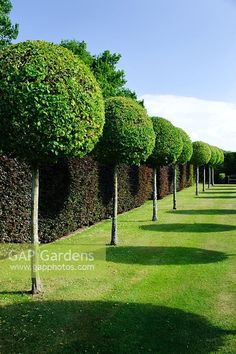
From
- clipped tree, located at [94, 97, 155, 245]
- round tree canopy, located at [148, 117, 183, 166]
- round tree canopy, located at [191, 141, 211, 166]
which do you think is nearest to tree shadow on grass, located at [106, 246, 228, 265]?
clipped tree, located at [94, 97, 155, 245]

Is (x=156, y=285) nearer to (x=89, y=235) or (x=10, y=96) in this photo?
(x=10, y=96)

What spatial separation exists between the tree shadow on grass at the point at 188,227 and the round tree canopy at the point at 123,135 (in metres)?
4.14

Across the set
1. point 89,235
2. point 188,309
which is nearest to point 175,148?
point 89,235

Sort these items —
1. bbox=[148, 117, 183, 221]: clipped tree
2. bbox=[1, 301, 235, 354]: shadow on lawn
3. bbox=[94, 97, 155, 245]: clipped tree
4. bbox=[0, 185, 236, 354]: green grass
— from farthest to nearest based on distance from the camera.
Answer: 1. bbox=[148, 117, 183, 221]: clipped tree
2. bbox=[94, 97, 155, 245]: clipped tree
3. bbox=[0, 185, 236, 354]: green grass
4. bbox=[1, 301, 235, 354]: shadow on lawn

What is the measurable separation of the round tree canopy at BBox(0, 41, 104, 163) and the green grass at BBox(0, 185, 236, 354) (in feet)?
9.46

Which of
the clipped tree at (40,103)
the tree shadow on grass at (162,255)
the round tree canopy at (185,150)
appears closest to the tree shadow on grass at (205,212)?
the round tree canopy at (185,150)

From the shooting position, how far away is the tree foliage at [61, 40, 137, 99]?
48.4 meters

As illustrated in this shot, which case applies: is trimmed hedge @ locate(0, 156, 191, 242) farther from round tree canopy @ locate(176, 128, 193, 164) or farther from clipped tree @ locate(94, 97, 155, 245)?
round tree canopy @ locate(176, 128, 193, 164)

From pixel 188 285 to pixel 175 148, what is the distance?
1190 cm

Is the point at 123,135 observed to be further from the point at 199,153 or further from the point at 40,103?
the point at 199,153

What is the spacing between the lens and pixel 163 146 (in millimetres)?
20109

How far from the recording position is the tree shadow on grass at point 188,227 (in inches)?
693

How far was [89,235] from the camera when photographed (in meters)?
16.0

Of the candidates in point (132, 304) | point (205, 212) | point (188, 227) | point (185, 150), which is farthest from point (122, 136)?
point (185, 150)
